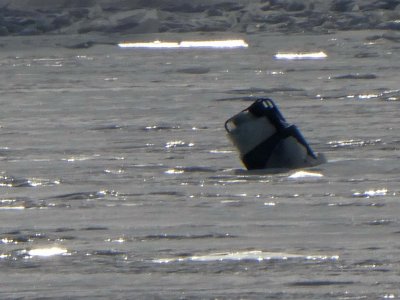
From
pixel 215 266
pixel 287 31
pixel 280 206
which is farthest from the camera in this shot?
pixel 287 31

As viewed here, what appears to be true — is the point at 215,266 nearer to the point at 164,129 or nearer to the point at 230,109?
the point at 164,129

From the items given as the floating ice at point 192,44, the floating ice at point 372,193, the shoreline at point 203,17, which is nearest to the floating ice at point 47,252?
the floating ice at point 372,193

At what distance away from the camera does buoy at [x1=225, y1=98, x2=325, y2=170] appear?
16.8ft

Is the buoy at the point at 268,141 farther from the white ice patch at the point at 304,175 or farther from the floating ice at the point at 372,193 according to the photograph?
the floating ice at the point at 372,193

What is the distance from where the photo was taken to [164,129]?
21.5 ft

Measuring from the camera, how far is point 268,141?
5.18 metres

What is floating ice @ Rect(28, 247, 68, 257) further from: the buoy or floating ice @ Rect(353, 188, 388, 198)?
the buoy

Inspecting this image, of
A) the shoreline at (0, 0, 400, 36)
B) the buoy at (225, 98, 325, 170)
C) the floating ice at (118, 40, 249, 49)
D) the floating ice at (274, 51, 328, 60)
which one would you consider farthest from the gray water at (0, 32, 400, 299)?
the shoreline at (0, 0, 400, 36)

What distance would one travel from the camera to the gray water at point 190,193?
3031 mm

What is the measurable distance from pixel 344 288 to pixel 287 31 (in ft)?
33.6

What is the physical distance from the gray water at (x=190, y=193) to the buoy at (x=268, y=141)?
14 cm

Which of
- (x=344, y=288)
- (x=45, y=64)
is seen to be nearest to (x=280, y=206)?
(x=344, y=288)

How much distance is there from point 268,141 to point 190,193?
84 cm

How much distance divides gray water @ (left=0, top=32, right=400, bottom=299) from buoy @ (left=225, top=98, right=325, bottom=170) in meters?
0.14
